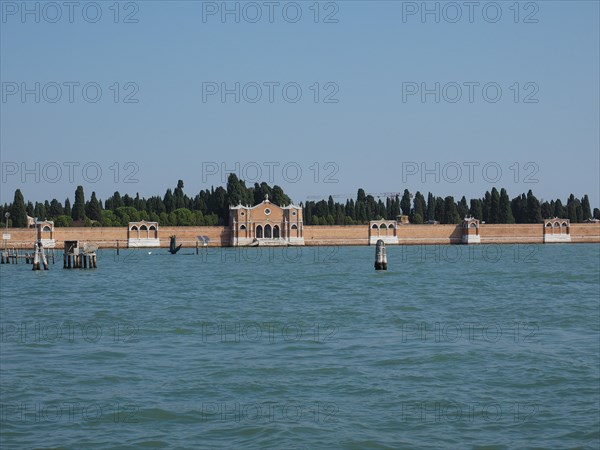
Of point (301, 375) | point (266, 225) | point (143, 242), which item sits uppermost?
point (266, 225)

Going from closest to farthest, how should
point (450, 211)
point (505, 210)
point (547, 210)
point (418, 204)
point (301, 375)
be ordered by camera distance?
point (301, 375), point (505, 210), point (450, 211), point (547, 210), point (418, 204)

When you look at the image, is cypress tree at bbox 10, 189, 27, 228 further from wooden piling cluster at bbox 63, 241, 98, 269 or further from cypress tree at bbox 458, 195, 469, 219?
cypress tree at bbox 458, 195, 469, 219

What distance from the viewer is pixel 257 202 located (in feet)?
223

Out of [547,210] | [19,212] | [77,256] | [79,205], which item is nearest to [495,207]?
[547,210]

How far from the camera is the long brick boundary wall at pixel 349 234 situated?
197 ft

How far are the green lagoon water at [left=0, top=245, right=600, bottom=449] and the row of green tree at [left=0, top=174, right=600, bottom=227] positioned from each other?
4608 cm

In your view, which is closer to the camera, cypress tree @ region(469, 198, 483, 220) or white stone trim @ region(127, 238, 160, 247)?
white stone trim @ region(127, 238, 160, 247)

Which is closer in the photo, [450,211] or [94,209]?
[94,209]

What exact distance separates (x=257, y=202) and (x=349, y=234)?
23.6 feet

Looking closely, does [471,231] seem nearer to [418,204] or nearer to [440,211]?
[440,211]

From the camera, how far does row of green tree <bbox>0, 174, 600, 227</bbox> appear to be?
63.3 meters

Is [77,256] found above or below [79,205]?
below

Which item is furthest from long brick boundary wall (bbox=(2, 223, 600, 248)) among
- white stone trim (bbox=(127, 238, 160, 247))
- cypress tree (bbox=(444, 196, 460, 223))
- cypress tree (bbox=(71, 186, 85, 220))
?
cypress tree (bbox=(71, 186, 85, 220))

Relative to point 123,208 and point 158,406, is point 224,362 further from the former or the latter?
point 123,208
